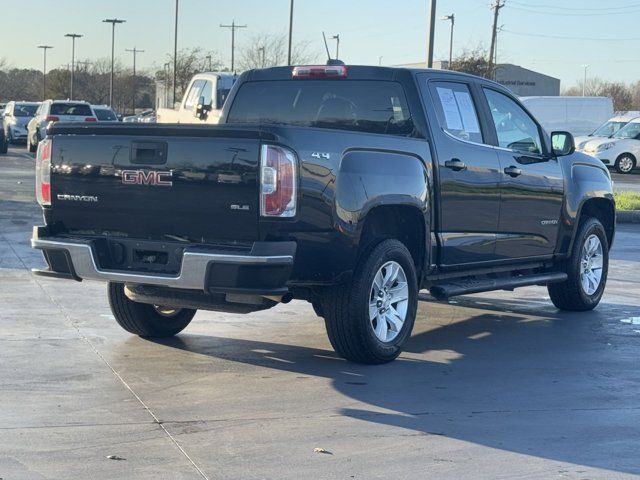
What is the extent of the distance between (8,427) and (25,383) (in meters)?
0.94

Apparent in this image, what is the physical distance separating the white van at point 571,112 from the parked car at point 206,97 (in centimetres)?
2032

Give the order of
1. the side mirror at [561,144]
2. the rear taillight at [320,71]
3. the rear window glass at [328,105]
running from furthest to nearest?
the side mirror at [561,144] < the rear taillight at [320,71] < the rear window glass at [328,105]

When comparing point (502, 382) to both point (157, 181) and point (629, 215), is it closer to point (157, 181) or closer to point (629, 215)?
point (157, 181)

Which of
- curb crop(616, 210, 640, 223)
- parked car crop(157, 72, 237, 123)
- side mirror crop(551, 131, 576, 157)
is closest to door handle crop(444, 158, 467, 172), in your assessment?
side mirror crop(551, 131, 576, 157)

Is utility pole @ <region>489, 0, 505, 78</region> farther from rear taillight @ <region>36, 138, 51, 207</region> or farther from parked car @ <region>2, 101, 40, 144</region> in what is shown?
rear taillight @ <region>36, 138, 51, 207</region>

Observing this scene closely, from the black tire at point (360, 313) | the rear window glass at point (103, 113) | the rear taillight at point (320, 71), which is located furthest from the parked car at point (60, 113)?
the black tire at point (360, 313)

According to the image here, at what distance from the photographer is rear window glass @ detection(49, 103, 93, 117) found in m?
35.7

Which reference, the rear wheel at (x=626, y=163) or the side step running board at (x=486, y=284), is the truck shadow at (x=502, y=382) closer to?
the side step running board at (x=486, y=284)

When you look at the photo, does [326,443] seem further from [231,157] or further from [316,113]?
[316,113]

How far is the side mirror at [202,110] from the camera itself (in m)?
24.5

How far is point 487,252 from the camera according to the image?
862cm

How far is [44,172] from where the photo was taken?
728 cm

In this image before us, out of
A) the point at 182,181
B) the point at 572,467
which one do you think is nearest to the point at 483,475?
the point at 572,467

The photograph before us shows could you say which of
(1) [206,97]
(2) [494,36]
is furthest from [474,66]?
(1) [206,97]
